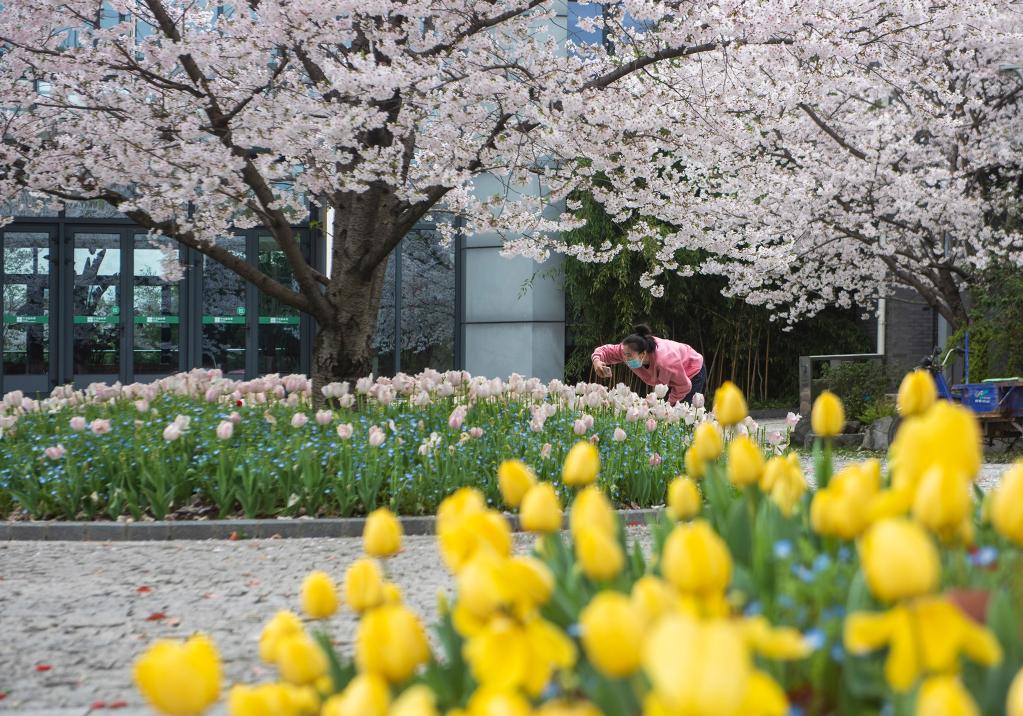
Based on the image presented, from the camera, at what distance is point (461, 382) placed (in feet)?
31.8

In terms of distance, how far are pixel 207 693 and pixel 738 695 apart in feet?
2.69

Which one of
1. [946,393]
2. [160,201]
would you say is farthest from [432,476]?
[946,393]

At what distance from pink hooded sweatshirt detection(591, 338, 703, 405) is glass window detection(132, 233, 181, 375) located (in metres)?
10.1

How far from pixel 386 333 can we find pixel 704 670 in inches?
742

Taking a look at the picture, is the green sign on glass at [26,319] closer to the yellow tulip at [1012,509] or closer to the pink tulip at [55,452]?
the pink tulip at [55,452]

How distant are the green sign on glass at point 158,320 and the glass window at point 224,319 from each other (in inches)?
19.2

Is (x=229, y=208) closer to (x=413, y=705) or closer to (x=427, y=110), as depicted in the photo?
(x=427, y=110)

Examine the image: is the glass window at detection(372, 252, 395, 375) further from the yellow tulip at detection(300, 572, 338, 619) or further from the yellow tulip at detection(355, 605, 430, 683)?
the yellow tulip at detection(355, 605, 430, 683)

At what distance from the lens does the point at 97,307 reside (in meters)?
18.1

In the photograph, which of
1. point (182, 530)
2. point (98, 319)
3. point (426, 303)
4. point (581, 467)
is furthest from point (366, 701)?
point (426, 303)

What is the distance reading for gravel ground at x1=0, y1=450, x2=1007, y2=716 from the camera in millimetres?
3943

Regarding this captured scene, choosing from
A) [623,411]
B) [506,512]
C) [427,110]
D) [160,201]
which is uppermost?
[427,110]

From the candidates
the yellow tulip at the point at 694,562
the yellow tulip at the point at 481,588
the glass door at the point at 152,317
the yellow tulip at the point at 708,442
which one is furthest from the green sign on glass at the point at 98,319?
the yellow tulip at the point at 694,562

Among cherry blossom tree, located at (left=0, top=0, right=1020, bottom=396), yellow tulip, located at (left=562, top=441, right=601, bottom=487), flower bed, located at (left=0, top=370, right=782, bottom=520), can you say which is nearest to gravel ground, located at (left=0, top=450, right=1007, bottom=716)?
flower bed, located at (left=0, top=370, right=782, bottom=520)
